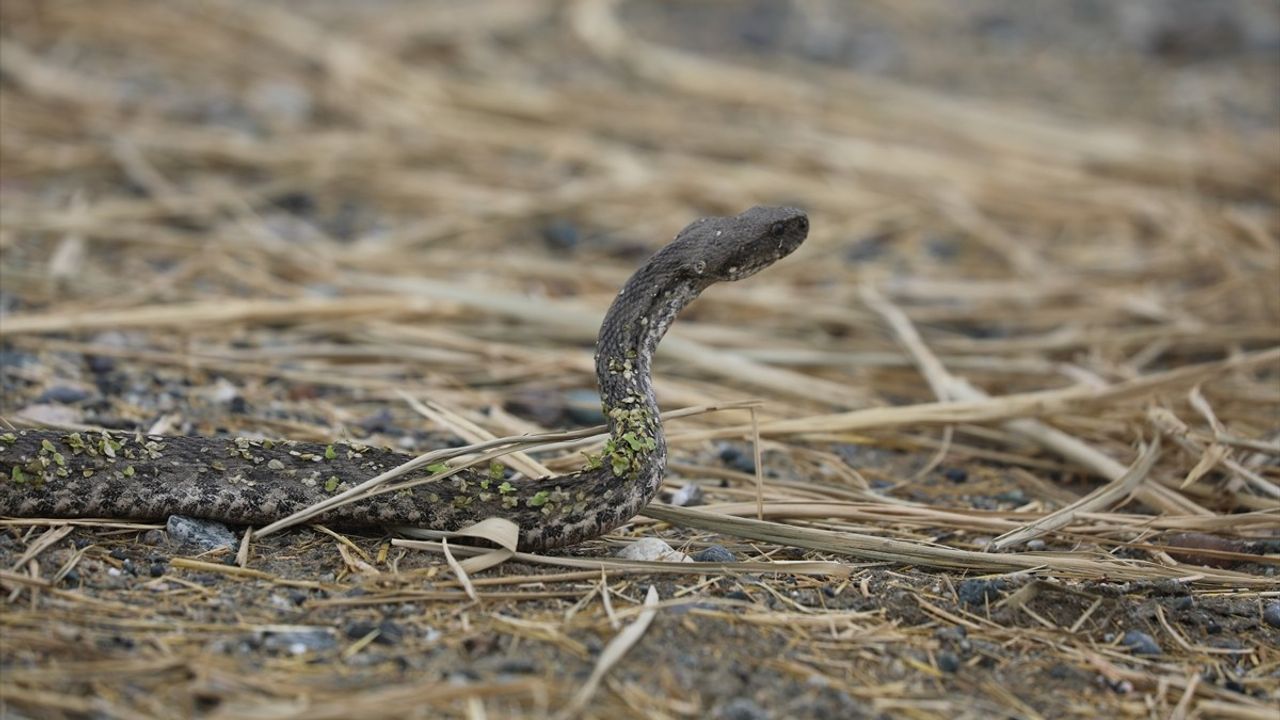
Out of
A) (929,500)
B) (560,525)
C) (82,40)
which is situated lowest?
(929,500)

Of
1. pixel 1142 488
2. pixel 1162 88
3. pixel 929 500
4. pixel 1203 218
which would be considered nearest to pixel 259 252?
pixel 929 500

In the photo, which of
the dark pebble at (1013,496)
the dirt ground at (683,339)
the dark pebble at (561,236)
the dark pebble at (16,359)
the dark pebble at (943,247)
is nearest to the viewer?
the dirt ground at (683,339)

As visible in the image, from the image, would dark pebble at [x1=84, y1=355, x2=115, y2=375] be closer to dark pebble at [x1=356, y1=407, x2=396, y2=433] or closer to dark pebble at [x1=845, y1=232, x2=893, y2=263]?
dark pebble at [x1=356, y1=407, x2=396, y2=433]

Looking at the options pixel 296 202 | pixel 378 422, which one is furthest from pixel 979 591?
pixel 296 202

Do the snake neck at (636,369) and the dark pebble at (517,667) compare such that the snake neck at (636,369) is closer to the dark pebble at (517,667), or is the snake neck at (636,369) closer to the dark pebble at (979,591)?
the dark pebble at (517,667)

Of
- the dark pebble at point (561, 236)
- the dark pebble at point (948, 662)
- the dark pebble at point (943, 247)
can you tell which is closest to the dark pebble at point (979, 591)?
the dark pebble at point (948, 662)

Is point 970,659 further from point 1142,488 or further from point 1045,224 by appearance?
point 1045,224
